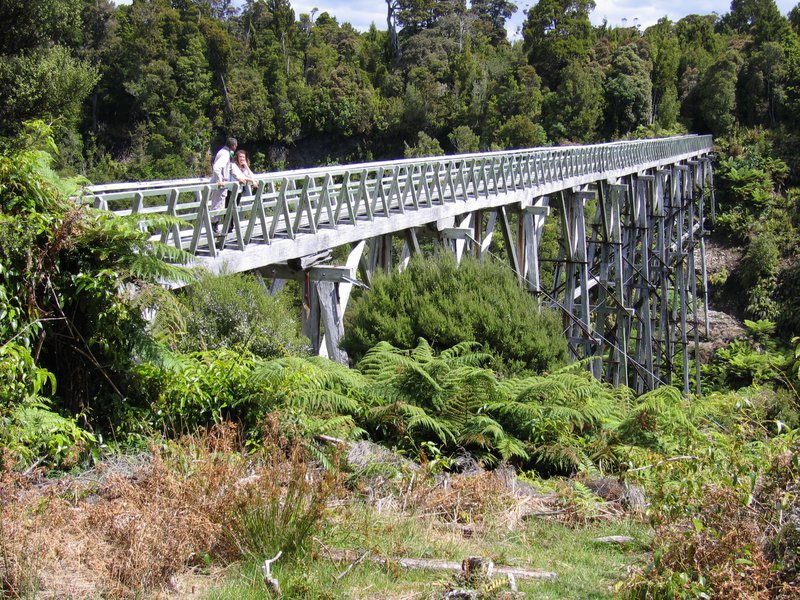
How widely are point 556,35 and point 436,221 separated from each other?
1836 inches

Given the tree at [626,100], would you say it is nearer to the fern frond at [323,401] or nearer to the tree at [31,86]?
the tree at [31,86]

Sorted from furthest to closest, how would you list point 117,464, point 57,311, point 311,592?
point 57,311, point 117,464, point 311,592

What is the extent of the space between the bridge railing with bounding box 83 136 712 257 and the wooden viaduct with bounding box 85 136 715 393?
0.02 m

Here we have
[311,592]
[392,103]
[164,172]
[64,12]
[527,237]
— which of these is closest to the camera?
[311,592]

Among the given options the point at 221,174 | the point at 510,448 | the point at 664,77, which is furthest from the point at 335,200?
the point at 664,77

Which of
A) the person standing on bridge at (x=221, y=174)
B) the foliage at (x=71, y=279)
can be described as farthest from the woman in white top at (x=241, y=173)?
the foliage at (x=71, y=279)

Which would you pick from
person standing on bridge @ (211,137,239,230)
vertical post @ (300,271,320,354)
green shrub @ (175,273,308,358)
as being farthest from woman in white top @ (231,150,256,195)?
vertical post @ (300,271,320,354)

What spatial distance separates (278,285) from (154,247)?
5.83 m

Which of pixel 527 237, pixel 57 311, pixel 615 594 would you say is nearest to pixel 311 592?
pixel 615 594

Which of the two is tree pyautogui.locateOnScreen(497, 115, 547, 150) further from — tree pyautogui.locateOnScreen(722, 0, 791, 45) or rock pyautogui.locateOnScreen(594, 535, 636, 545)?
rock pyautogui.locateOnScreen(594, 535, 636, 545)

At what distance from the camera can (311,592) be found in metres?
3.45

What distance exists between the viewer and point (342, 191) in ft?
34.3

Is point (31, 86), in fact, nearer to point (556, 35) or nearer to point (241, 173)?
point (241, 173)

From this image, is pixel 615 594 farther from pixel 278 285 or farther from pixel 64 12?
pixel 64 12
